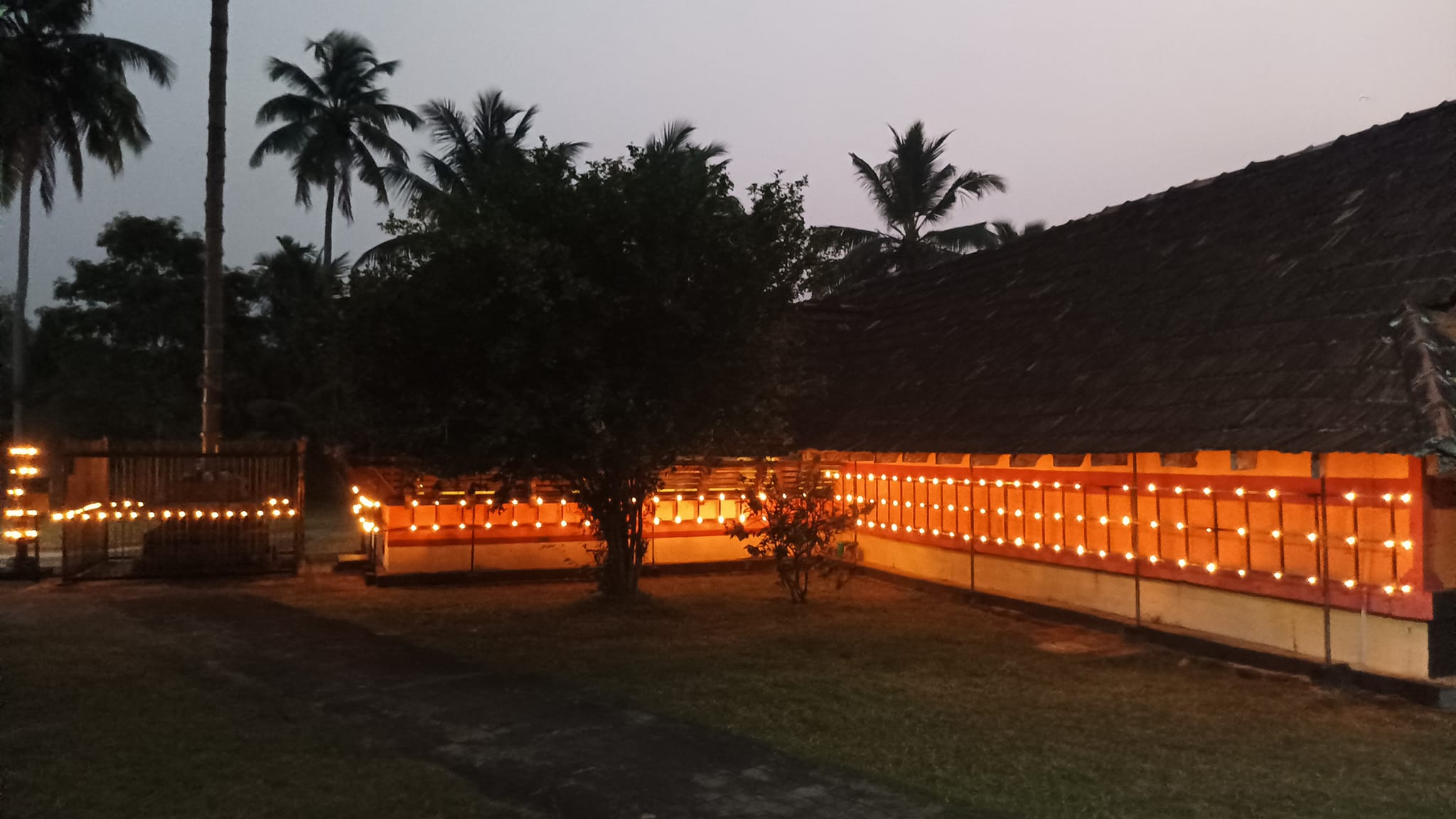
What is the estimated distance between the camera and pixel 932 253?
33750 millimetres

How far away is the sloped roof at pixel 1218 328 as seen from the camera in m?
8.89

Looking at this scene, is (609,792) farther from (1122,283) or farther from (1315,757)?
(1122,283)

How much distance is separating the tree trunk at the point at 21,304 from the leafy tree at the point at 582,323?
70.0ft

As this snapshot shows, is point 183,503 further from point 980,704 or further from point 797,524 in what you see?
point 980,704

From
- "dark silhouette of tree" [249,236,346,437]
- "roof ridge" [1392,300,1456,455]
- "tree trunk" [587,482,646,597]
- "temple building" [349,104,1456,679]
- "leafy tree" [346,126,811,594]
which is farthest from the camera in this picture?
"dark silhouette of tree" [249,236,346,437]

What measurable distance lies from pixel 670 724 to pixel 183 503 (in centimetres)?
1140

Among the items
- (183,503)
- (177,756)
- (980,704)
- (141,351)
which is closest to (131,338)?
(141,351)

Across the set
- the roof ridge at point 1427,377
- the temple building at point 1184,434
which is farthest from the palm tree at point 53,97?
the roof ridge at point 1427,377

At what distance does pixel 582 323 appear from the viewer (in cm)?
1132

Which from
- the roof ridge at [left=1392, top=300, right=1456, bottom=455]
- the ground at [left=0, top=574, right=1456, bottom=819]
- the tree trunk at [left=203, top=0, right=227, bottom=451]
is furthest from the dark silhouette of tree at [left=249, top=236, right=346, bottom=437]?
the roof ridge at [left=1392, top=300, right=1456, bottom=455]

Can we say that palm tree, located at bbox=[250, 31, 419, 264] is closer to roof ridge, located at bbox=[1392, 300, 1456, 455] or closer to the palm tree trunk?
the palm tree trunk

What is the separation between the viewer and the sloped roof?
889cm

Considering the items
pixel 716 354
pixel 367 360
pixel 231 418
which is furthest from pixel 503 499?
pixel 231 418

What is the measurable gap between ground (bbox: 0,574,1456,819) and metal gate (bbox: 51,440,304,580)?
10.7 ft
